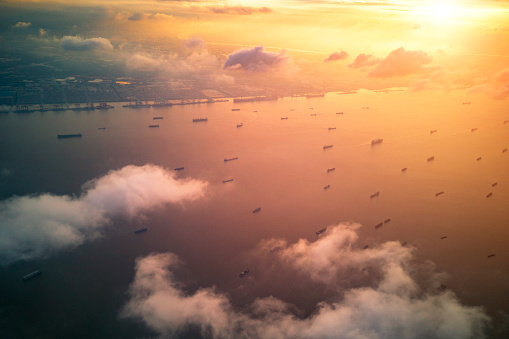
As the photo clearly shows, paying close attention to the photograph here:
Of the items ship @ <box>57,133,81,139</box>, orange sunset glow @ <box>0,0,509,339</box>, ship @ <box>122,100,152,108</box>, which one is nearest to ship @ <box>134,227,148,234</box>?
orange sunset glow @ <box>0,0,509,339</box>

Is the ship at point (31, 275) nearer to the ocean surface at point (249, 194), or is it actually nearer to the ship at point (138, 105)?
the ocean surface at point (249, 194)

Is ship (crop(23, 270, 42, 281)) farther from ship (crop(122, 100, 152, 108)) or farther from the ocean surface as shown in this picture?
ship (crop(122, 100, 152, 108))

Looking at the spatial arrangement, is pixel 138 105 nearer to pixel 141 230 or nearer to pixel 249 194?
pixel 249 194

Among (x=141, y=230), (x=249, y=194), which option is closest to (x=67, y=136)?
(x=141, y=230)

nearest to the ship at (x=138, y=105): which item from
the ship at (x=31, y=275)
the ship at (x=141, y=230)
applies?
the ship at (x=141, y=230)

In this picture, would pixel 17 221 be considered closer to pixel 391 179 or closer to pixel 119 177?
pixel 119 177

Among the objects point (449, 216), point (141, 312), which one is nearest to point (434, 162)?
point (449, 216)

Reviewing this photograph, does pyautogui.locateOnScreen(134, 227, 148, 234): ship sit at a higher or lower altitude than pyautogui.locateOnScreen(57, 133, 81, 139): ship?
lower

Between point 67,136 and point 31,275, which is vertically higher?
point 67,136
